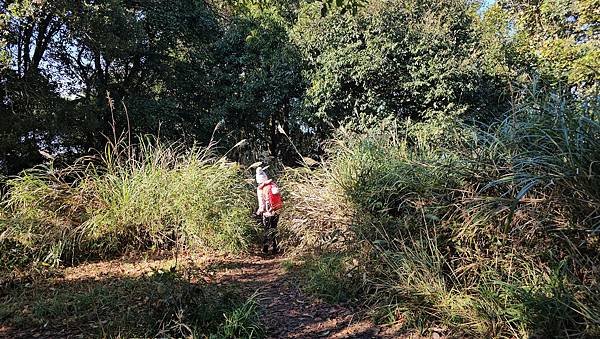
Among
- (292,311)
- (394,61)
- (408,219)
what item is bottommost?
(292,311)

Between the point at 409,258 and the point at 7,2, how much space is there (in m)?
8.37

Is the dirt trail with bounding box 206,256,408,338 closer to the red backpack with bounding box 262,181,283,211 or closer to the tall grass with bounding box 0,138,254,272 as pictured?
the tall grass with bounding box 0,138,254,272

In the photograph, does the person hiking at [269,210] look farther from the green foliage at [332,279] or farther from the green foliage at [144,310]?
the green foliage at [144,310]

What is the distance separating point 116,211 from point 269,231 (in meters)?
2.12

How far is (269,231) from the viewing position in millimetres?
6027

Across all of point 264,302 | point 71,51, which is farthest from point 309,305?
point 71,51

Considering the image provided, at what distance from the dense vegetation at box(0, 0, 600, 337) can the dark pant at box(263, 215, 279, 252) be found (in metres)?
0.25

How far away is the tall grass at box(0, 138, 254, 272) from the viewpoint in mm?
4945

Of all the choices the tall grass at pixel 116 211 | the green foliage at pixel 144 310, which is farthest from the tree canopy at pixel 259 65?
the green foliage at pixel 144 310

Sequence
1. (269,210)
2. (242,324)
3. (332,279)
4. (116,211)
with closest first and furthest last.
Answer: (242,324) < (332,279) < (116,211) < (269,210)

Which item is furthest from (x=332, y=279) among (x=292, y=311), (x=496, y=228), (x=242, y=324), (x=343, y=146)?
(x=343, y=146)

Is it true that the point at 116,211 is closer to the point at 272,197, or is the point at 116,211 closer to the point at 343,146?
the point at 272,197

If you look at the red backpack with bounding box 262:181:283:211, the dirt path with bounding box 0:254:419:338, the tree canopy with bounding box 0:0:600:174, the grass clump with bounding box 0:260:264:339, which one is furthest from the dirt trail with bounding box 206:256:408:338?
the tree canopy with bounding box 0:0:600:174

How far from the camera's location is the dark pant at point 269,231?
600 cm
